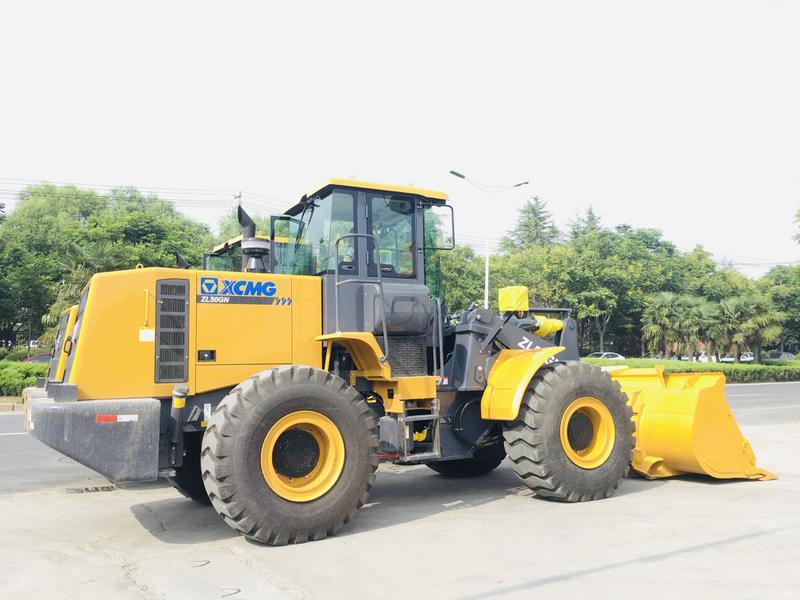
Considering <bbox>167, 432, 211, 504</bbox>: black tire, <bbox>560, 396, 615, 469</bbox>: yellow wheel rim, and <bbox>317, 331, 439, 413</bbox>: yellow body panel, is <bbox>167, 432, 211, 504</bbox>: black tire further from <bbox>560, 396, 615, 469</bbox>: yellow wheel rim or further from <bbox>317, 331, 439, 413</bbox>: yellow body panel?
<bbox>560, 396, 615, 469</bbox>: yellow wheel rim

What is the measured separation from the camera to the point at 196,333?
19.8 ft

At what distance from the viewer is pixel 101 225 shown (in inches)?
1238

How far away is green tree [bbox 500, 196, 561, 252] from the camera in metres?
78.8

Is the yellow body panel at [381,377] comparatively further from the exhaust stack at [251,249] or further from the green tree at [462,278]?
the green tree at [462,278]

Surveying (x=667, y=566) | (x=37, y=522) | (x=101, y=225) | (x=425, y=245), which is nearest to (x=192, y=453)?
(x=37, y=522)

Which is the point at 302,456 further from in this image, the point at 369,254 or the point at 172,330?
the point at 369,254

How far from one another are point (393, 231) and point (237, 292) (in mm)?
1790

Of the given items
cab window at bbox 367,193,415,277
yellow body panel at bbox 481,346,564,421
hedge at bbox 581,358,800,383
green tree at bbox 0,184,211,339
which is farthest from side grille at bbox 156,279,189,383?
hedge at bbox 581,358,800,383

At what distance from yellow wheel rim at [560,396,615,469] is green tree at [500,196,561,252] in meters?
71.2

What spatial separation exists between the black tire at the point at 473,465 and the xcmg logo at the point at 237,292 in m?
3.53

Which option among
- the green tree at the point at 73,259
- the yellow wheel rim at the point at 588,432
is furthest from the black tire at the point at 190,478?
the green tree at the point at 73,259

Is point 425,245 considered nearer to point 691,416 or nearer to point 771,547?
point 691,416

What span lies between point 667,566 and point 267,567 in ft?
9.05

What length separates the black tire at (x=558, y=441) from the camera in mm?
6852
